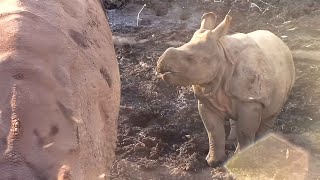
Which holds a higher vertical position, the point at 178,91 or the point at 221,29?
the point at 221,29

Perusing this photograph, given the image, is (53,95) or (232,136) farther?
(232,136)

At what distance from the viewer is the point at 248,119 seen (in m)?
4.47

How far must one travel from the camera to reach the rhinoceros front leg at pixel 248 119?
14.6 feet

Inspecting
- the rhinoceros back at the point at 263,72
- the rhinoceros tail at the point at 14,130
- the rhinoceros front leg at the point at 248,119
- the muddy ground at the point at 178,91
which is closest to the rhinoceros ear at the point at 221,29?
the rhinoceros back at the point at 263,72

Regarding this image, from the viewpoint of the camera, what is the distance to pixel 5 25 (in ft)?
7.40

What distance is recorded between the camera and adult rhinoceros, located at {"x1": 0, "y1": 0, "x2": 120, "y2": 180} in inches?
70.6

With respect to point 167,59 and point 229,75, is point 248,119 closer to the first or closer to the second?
point 229,75

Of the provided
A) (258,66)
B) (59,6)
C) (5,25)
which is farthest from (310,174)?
(5,25)

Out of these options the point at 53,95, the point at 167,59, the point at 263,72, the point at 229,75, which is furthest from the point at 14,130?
the point at 263,72

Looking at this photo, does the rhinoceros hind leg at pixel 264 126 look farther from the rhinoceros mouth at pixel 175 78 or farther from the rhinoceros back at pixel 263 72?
the rhinoceros mouth at pixel 175 78

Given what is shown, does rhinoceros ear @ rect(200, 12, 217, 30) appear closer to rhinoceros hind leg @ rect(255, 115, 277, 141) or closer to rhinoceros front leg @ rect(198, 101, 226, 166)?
rhinoceros front leg @ rect(198, 101, 226, 166)

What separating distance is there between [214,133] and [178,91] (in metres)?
1.41

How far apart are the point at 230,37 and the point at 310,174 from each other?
1.14 metres

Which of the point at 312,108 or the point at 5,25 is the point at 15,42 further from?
the point at 312,108
